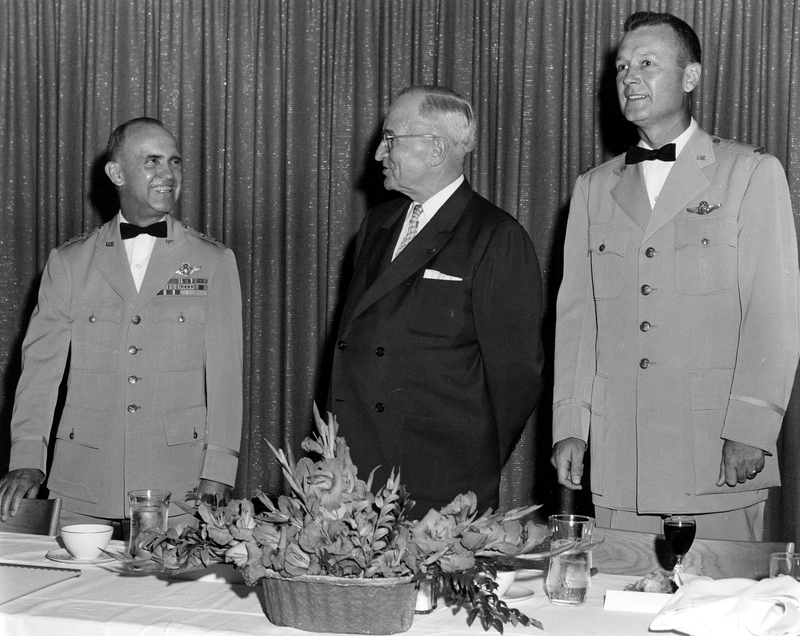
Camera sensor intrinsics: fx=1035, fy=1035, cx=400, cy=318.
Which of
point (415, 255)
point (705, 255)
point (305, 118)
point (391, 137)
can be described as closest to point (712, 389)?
point (705, 255)

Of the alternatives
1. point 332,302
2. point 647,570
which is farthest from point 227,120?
point 647,570

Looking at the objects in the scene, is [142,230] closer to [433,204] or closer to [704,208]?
[433,204]

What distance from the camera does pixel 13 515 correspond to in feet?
7.80

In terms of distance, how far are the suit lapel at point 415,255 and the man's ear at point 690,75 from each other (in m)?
0.64

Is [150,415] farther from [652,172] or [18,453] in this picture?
[652,172]

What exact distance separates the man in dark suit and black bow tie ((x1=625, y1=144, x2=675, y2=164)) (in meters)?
0.34

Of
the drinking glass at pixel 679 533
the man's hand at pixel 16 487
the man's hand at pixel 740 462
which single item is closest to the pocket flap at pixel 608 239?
the man's hand at pixel 740 462

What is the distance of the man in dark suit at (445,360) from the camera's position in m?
2.59

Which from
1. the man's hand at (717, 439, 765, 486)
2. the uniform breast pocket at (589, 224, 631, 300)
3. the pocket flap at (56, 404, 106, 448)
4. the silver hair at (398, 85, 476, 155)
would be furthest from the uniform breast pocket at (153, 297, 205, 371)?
the man's hand at (717, 439, 765, 486)

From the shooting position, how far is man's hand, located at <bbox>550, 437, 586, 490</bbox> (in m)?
2.58

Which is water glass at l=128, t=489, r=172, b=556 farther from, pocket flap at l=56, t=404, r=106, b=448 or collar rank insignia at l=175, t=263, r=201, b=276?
collar rank insignia at l=175, t=263, r=201, b=276

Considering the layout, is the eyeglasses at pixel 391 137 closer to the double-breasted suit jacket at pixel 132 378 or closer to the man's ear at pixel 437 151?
the man's ear at pixel 437 151

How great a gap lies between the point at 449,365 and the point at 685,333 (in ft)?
1.93

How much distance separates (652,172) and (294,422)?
1939 mm
